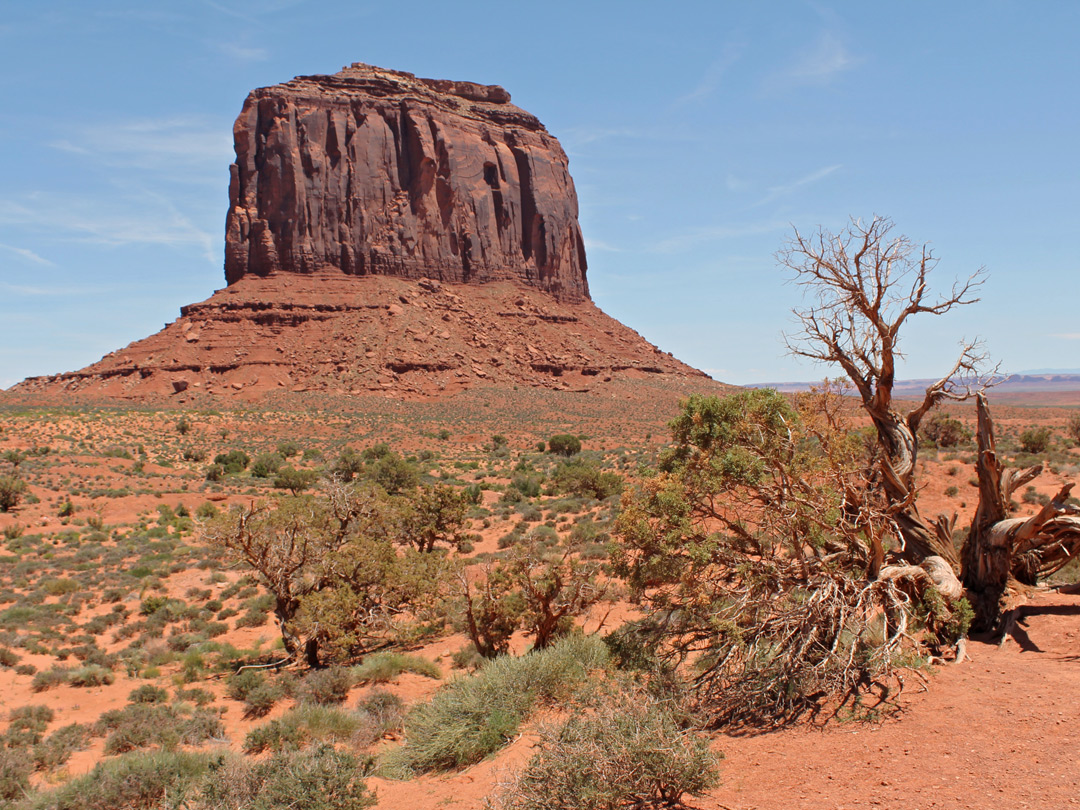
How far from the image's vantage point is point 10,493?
23.0 meters

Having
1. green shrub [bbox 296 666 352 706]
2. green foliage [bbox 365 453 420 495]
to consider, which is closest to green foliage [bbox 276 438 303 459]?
green foliage [bbox 365 453 420 495]

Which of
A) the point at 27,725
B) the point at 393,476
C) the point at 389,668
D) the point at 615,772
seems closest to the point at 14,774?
the point at 27,725

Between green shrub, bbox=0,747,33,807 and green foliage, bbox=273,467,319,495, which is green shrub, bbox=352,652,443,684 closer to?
green shrub, bbox=0,747,33,807

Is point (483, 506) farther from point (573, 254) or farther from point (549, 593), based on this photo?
point (573, 254)

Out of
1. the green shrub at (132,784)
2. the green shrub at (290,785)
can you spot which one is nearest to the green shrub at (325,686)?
the green shrub at (132,784)

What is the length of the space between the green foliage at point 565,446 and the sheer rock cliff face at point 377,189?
1971 inches

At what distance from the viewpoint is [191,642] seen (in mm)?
12891

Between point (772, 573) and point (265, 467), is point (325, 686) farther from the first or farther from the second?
point (265, 467)

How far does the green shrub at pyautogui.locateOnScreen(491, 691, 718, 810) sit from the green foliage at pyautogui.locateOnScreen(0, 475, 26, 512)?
2491cm

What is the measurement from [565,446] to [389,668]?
2895 cm

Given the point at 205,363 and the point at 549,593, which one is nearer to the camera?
the point at 549,593

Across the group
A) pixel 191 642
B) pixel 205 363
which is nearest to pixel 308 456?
pixel 191 642

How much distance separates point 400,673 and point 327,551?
250 centimetres

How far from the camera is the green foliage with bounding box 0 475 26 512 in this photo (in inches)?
896
